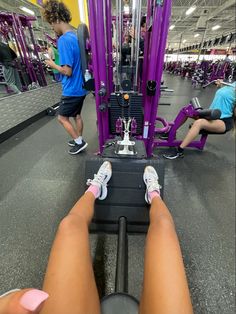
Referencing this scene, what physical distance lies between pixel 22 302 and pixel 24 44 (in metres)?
4.29

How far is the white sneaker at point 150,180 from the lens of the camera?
3.54 feet

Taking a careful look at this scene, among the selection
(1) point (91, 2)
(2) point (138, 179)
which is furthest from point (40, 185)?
(1) point (91, 2)

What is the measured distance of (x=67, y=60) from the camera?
1771 mm

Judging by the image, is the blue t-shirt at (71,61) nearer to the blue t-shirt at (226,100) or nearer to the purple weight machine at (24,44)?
the blue t-shirt at (226,100)

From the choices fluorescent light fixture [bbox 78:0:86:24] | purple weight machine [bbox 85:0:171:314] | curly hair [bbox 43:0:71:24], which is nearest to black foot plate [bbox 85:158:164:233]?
purple weight machine [bbox 85:0:171:314]

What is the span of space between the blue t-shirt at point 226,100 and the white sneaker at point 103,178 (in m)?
1.61

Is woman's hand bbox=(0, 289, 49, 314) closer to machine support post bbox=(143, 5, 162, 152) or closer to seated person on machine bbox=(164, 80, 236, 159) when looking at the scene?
machine support post bbox=(143, 5, 162, 152)

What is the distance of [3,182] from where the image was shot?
1825mm

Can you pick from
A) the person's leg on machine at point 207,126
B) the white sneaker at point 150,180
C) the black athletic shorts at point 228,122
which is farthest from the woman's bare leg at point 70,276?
the black athletic shorts at point 228,122

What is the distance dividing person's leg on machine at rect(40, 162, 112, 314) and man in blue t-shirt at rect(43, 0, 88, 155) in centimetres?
155

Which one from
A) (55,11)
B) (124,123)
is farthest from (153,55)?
(55,11)

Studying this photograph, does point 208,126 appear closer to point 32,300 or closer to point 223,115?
point 223,115

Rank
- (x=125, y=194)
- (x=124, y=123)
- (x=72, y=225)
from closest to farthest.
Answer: (x=72, y=225) → (x=125, y=194) → (x=124, y=123)

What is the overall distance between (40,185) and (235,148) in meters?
2.62
